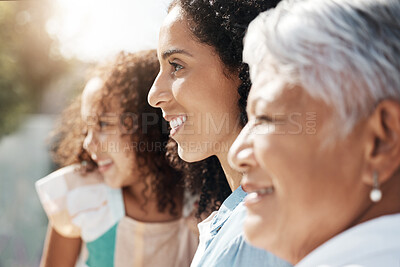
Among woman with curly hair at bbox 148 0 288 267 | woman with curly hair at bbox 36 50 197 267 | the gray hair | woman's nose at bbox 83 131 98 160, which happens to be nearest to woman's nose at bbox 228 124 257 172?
the gray hair

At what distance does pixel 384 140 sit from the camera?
0.85 m

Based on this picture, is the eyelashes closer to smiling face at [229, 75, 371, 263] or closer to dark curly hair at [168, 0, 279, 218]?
smiling face at [229, 75, 371, 263]

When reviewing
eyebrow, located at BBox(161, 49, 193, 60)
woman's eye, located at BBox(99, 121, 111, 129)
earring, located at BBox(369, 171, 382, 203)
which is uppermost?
eyebrow, located at BBox(161, 49, 193, 60)

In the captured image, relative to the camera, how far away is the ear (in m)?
0.84

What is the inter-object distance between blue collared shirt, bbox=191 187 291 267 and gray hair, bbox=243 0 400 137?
0.57m

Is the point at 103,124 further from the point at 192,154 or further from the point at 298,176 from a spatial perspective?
the point at 298,176

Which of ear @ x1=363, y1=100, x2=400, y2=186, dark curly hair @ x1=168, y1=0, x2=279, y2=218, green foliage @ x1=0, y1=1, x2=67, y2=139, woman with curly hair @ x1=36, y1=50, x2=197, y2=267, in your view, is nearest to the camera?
ear @ x1=363, y1=100, x2=400, y2=186

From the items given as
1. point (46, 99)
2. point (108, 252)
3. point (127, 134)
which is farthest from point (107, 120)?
point (46, 99)

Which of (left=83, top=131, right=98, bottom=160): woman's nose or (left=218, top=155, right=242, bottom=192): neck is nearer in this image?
(left=218, top=155, right=242, bottom=192): neck

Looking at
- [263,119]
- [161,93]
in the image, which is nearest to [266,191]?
[263,119]

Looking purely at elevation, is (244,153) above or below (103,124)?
above

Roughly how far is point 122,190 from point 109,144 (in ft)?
1.16

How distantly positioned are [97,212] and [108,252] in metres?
0.26

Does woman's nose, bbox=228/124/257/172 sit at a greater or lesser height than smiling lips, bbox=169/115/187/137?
greater
